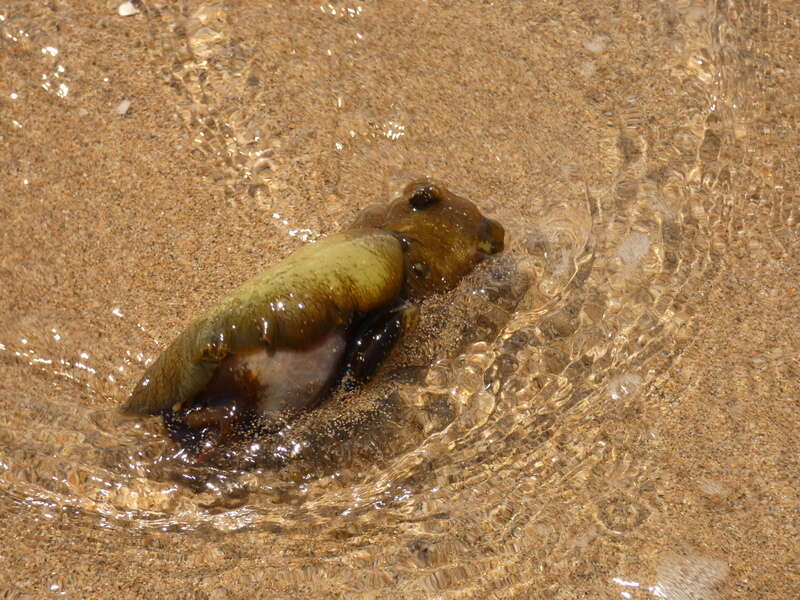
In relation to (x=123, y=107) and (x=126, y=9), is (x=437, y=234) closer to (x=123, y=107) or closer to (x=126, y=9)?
(x=123, y=107)

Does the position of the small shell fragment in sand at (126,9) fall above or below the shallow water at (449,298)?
above

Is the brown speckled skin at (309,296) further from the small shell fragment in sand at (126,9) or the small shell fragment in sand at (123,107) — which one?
the small shell fragment in sand at (126,9)

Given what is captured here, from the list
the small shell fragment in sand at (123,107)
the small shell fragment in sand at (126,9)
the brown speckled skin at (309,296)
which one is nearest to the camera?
the brown speckled skin at (309,296)

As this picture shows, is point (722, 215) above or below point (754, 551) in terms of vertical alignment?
above

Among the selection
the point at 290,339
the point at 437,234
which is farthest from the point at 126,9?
the point at 290,339

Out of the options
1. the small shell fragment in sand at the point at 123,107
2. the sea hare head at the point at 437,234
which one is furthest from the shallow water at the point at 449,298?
the sea hare head at the point at 437,234

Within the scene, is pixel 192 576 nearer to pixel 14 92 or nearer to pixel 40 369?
pixel 40 369

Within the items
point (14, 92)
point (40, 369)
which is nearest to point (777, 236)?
point (40, 369)

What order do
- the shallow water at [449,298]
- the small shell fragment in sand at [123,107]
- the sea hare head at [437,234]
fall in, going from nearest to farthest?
the shallow water at [449,298] < the sea hare head at [437,234] < the small shell fragment in sand at [123,107]
